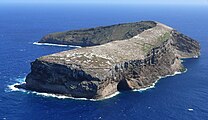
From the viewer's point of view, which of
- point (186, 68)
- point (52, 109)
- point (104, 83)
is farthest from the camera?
point (186, 68)

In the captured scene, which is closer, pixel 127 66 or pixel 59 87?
pixel 59 87

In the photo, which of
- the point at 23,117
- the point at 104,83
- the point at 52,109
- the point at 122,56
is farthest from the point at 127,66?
the point at 23,117

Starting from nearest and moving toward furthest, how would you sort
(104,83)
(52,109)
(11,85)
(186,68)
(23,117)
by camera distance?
(23,117) → (52,109) → (104,83) → (11,85) → (186,68)

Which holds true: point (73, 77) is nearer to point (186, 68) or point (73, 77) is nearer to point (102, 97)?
point (102, 97)

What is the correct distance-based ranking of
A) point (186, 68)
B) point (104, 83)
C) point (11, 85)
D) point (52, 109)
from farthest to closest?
point (186, 68) → point (11, 85) → point (104, 83) → point (52, 109)

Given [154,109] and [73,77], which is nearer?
[154,109]

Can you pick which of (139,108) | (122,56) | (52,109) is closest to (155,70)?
(122,56)

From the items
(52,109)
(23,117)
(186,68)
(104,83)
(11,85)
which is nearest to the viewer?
(23,117)

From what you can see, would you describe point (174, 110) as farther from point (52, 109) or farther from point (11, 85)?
point (11, 85)

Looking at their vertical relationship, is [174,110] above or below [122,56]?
below
